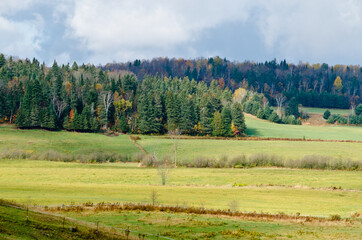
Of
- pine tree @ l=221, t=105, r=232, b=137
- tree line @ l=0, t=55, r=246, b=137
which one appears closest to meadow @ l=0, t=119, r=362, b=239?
tree line @ l=0, t=55, r=246, b=137

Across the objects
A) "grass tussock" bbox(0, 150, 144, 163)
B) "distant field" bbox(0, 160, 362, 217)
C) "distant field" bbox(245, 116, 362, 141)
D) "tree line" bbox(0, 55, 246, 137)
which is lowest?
"distant field" bbox(0, 160, 362, 217)

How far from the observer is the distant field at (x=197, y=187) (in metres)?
41.7

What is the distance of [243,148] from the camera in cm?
10569

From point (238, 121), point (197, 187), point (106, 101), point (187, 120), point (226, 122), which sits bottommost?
point (197, 187)

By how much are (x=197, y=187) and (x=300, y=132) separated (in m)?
99.5

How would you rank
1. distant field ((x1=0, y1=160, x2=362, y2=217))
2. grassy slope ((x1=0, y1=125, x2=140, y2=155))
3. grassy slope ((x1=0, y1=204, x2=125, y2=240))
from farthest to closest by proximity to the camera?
grassy slope ((x1=0, y1=125, x2=140, y2=155)) < distant field ((x1=0, y1=160, x2=362, y2=217)) < grassy slope ((x1=0, y1=204, x2=125, y2=240))

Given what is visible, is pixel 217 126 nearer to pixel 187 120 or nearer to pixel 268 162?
pixel 187 120

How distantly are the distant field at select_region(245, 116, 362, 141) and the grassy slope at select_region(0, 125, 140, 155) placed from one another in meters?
50.8

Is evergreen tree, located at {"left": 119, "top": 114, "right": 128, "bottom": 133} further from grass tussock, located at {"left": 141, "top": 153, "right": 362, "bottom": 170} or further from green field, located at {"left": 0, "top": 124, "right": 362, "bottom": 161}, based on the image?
grass tussock, located at {"left": 141, "top": 153, "right": 362, "bottom": 170}

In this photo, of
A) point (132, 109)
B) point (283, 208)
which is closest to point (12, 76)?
point (132, 109)

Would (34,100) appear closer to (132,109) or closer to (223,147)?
(132,109)

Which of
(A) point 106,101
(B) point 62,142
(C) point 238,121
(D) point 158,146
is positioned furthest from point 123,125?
(C) point 238,121

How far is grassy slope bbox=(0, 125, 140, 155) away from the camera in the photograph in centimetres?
10294

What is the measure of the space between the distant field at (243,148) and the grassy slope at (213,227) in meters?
58.5
